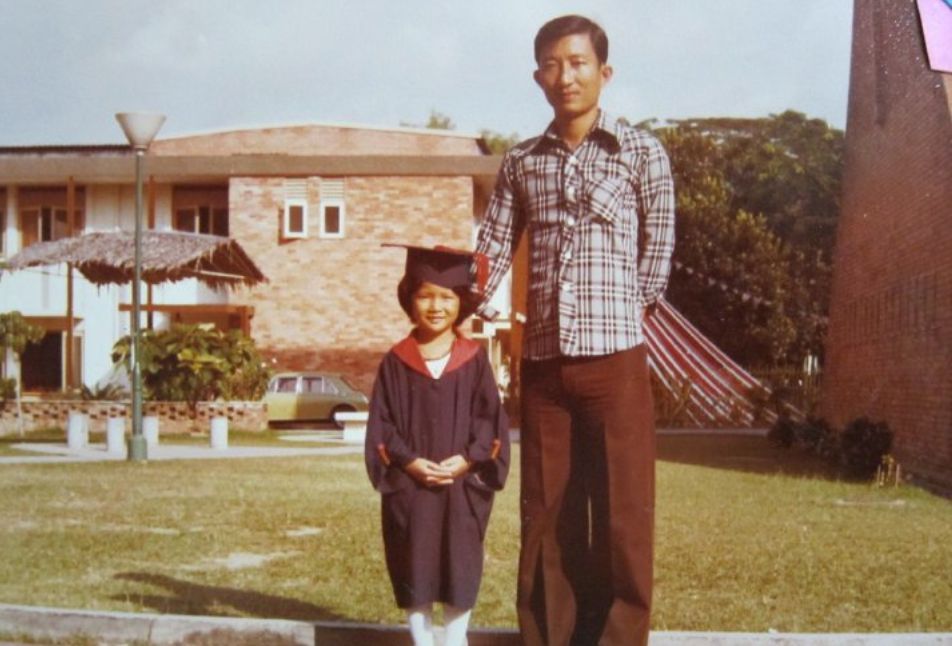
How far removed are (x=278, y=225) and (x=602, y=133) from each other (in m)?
7.74

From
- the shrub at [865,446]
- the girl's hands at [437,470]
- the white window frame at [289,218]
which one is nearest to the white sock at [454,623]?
the girl's hands at [437,470]

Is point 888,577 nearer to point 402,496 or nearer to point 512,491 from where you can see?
point 402,496

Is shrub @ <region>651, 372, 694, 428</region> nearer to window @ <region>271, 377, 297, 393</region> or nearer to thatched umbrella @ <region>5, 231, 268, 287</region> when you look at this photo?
window @ <region>271, 377, 297, 393</region>

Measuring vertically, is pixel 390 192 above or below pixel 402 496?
above

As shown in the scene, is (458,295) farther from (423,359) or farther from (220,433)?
(220,433)

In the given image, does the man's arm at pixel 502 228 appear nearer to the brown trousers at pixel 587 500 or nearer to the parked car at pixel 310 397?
the brown trousers at pixel 587 500

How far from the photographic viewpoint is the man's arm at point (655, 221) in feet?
12.9

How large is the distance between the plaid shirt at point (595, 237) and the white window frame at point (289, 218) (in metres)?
4.44

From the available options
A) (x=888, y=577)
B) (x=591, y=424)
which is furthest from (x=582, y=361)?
(x=888, y=577)

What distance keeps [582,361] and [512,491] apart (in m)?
7.05

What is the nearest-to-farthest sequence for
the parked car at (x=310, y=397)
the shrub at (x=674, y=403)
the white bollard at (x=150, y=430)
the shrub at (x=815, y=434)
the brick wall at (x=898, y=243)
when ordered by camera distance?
1. the parked car at (x=310, y=397)
2. the brick wall at (x=898, y=243)
3. the shrub at (x=815, y=434)
4. the white bollard at (x=150, y=430)
5. the shrub at (x=674, y=403)

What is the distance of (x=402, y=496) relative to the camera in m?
3.91

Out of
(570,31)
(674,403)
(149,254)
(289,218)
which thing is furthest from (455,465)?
(674,403)

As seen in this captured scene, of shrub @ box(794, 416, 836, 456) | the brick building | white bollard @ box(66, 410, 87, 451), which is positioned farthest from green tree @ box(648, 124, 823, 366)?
white bollard @ box(66, 410, 87, 451)
